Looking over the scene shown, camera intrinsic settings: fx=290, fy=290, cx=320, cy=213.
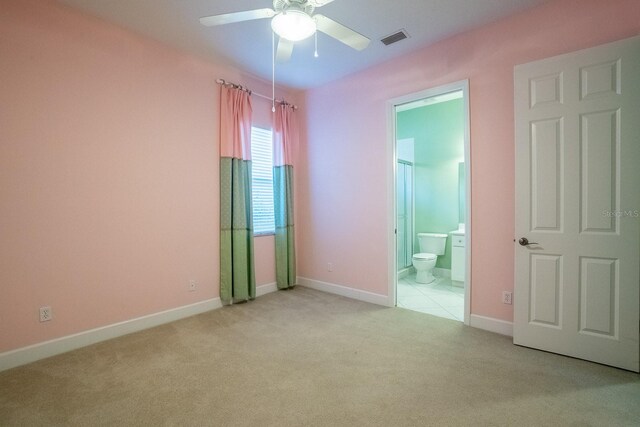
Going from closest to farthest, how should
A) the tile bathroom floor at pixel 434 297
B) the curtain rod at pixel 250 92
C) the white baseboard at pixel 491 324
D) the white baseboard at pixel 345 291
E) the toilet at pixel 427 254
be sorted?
the white baseboard at pixel 491 324
the tile bathroom floor at pixel 434 297
the curtain rod at pixel 250 92
the white baseboard at pixel 345 291
the toilet at pixel 427 254

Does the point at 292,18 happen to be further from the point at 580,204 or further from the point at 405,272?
the point at 405,272

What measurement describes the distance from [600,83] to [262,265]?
12.1 feet

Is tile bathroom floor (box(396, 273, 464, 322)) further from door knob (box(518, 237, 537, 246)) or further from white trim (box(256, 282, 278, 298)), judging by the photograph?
white trim (box(256, 282, 278, 298))

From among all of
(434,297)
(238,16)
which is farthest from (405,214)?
(238,16)

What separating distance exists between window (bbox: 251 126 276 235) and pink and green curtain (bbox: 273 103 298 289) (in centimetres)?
7

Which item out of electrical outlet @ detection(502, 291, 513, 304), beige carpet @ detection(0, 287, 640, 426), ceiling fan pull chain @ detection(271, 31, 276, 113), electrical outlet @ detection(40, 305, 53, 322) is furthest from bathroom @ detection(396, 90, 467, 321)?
electrical outlet @ detection(40, 305, 53, 322)

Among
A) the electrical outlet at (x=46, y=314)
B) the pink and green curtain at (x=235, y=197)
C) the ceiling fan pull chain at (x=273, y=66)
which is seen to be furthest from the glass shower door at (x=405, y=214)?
the electrical outlet at (x=46, y=314)

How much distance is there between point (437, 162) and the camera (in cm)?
483

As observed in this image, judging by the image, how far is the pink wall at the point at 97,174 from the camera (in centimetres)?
218

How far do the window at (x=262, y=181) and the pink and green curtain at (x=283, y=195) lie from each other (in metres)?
0.07

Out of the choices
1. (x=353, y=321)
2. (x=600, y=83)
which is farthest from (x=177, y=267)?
(x=600, y=83)

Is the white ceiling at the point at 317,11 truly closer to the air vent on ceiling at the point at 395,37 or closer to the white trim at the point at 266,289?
the air vent on ceiling at the point at 395,37

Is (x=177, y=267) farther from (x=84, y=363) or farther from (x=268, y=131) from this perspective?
(x=268, y=131)

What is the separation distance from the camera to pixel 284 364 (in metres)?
2.16
